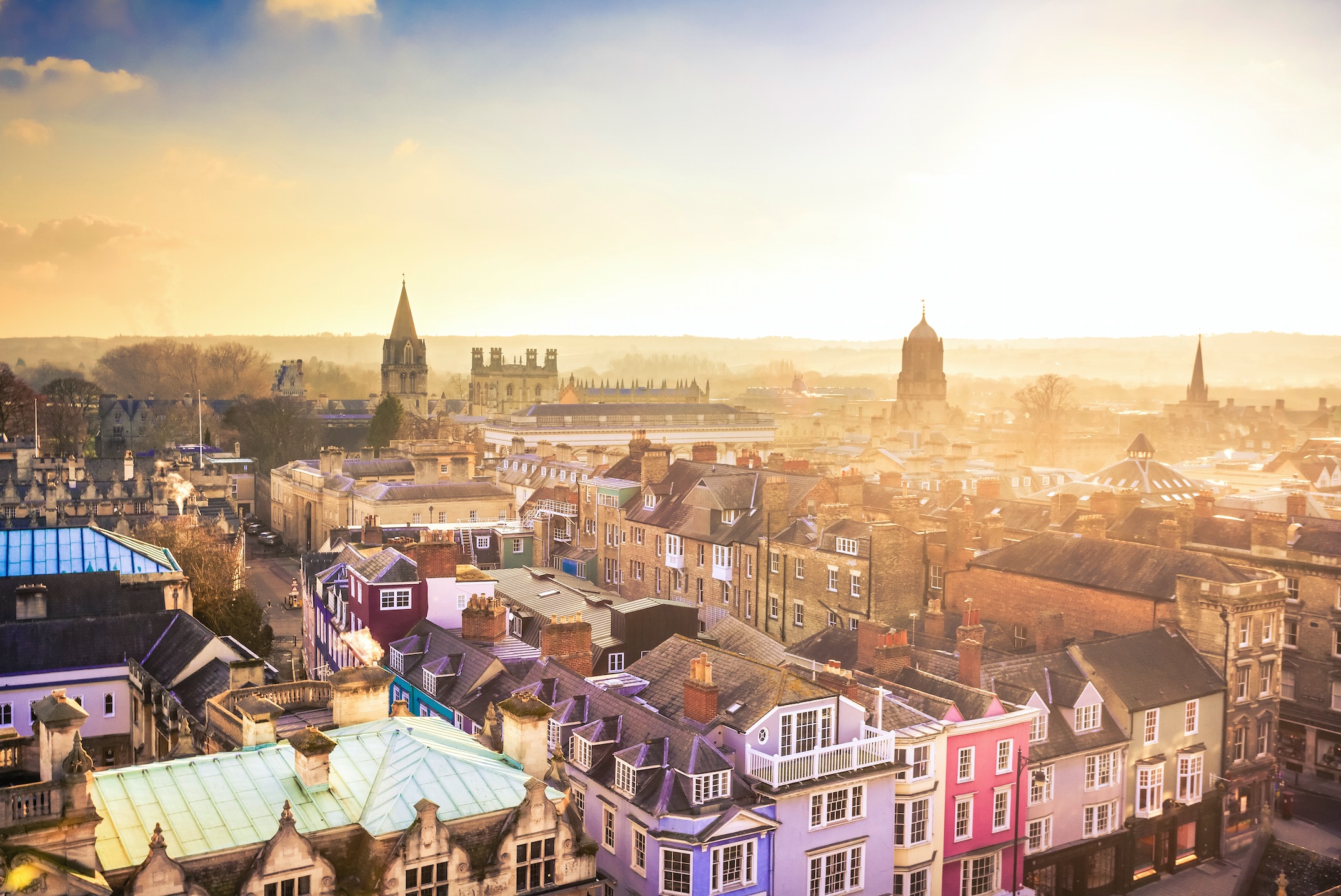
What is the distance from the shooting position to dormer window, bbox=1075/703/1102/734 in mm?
32094

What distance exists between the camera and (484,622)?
3444 centimetres

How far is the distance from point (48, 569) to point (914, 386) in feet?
453

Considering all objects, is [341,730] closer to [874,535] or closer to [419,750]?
[419,750]

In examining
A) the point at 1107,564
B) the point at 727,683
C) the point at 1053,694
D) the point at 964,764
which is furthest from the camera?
the point at 1107,564

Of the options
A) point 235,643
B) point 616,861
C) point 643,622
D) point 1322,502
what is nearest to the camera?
point 616,861

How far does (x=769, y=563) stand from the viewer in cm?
4800

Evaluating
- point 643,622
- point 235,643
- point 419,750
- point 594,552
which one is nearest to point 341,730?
point 419,750

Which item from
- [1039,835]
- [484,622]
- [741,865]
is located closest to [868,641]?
[1039,835]

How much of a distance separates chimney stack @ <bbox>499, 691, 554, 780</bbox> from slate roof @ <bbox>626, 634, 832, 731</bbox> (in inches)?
216

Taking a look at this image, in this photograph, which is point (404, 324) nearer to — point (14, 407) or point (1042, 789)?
point (14, 407)

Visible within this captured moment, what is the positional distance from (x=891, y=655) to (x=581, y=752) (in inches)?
449

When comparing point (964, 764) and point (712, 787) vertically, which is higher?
point (712, 787)

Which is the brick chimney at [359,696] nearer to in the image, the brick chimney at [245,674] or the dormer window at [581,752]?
the dormer window at [581,752]

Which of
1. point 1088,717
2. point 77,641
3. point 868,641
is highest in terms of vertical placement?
point 868,641
